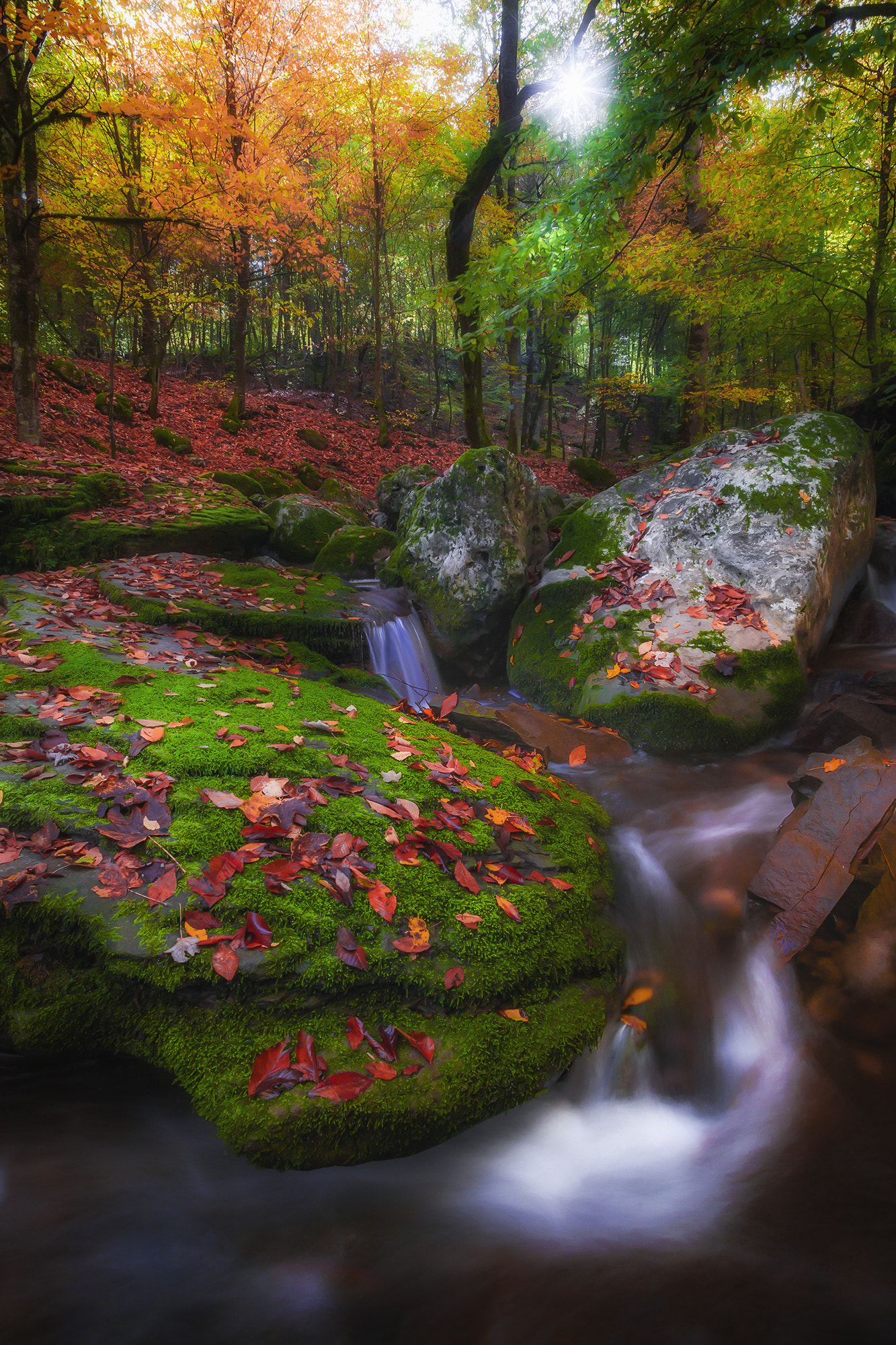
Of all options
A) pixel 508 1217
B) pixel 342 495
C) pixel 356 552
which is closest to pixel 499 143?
pixel 356 552

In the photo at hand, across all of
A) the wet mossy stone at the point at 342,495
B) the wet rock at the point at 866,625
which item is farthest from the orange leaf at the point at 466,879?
the wet mossy stone at the point at 342,495

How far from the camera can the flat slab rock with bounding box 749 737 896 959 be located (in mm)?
2943

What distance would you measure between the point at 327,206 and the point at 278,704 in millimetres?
23318

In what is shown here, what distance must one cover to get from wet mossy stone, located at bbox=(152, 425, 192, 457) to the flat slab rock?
14.5 meters

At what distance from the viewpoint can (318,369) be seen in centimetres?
2572

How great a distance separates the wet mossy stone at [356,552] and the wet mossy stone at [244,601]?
45.8 inches

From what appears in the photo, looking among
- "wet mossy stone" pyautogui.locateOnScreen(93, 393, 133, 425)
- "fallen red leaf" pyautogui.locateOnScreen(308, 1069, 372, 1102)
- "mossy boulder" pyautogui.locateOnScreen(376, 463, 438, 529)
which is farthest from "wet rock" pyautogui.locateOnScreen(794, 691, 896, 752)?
"wet mossy stone" pyautogui.locateOnScreen(93, 393, 133, 425)

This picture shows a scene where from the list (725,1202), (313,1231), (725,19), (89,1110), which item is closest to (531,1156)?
(725,1202)

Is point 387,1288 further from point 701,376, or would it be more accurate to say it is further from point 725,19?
point 701,376

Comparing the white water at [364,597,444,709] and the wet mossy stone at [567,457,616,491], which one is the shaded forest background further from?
the white water at [364,597,444,709]

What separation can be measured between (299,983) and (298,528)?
330 inches

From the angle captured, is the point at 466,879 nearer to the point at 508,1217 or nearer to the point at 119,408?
the point at 508,1217

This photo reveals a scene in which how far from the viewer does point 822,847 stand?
307 cm

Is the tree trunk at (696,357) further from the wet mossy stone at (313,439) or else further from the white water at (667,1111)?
the white water at (667,1111)
